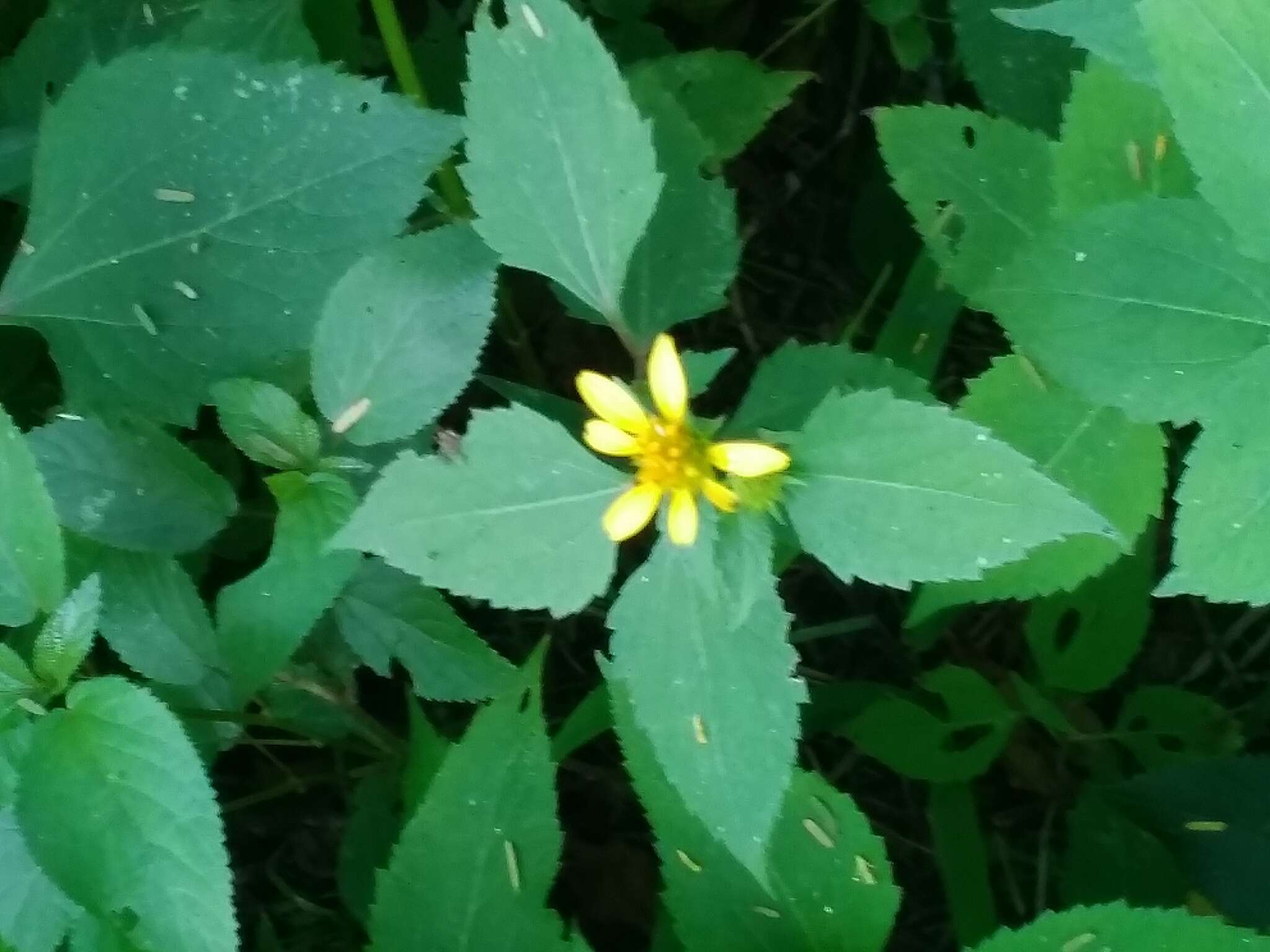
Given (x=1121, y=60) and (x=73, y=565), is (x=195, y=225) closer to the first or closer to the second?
(x=73, y=565)

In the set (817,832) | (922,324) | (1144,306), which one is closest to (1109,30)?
(1144,306)

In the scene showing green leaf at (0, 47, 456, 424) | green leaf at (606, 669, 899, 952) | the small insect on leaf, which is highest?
green leaf at (0, 47, 456, 424)

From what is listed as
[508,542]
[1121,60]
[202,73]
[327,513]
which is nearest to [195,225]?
[202,73]

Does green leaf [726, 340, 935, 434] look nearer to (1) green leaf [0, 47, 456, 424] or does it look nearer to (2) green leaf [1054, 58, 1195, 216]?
(2) green leaf [1054, 58, 1195, 216]


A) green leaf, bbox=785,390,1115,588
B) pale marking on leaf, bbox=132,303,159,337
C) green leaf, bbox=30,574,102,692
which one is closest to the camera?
green leaf, bbox=785,390,1115,588

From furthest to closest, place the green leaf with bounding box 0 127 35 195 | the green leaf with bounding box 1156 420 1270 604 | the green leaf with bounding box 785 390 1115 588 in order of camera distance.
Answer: the green leaf with bounding box 0 127 35 195, the green leaf with bounding box 1156 420 1270 604, the green leaf with bounding box 785 390 1115 588

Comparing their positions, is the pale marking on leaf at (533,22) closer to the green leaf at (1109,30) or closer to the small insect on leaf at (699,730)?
the green leaf at (1109,30)

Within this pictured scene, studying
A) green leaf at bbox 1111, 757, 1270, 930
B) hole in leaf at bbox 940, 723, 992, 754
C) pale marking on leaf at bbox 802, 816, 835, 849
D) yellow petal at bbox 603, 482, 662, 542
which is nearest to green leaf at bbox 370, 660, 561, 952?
pale marking on leaf at bbox 802, 816, 835, 849
